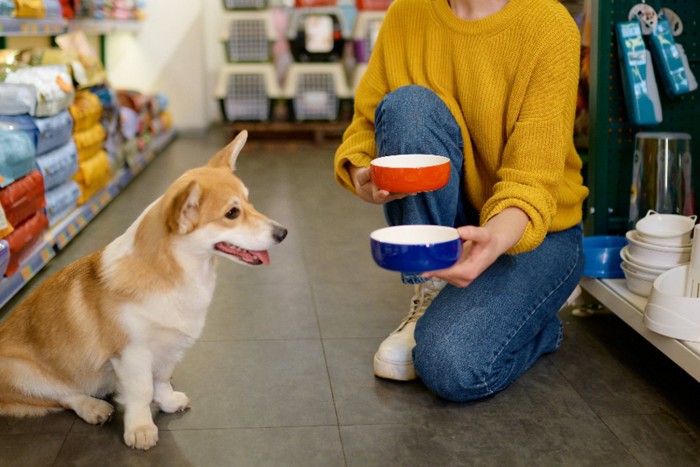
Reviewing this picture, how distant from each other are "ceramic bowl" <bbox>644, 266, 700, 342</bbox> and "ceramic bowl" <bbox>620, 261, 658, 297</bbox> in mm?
143

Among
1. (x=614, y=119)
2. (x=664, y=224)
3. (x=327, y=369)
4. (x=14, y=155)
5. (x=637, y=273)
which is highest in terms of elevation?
(x=614, y=119)

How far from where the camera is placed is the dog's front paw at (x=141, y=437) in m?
1.73

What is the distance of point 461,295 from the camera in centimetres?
196

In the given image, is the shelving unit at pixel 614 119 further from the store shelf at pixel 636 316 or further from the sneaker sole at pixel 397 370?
the sneaker sole at pixel 397 370

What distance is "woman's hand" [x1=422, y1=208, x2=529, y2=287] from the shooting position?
60.0 inches

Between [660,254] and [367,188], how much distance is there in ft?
2.55

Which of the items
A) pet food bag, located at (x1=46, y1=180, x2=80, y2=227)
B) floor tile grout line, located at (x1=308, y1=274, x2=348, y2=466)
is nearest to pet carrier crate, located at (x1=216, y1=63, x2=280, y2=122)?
pet food bag, located at (x1=46, y1=180, x2=80, y2=227)

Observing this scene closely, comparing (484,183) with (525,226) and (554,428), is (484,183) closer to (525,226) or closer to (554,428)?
(525,226)

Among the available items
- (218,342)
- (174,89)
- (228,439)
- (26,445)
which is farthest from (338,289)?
(174,89)

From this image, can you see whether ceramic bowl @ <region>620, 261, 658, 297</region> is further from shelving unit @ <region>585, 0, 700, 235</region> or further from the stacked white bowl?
shelving unit @ <region>585, 0, 700, 235</region>

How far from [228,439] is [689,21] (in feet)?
5.63

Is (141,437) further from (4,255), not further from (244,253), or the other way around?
(4,255)

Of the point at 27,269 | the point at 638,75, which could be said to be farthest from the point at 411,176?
the point at 27,269

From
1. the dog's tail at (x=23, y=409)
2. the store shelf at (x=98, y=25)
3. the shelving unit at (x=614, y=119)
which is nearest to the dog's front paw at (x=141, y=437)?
the dog's tail at (x=23, y=409)
